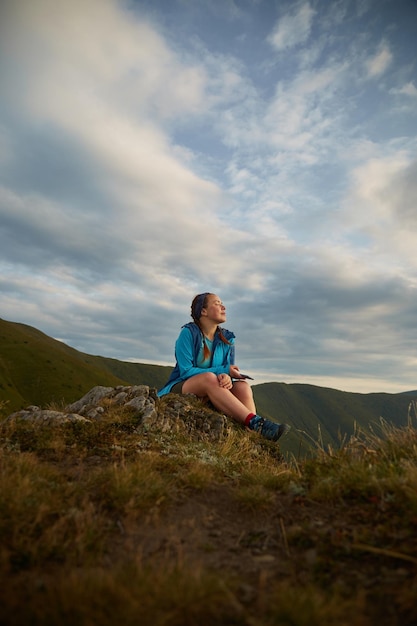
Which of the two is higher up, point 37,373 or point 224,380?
point 224,380

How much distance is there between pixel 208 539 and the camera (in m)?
3.89

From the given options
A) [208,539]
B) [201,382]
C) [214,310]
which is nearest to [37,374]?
[201,382]

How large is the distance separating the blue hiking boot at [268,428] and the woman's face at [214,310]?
9.37 feet

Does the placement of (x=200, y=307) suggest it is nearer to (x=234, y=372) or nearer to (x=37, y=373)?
(x=234, y=372)

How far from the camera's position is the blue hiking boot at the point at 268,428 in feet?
30.5

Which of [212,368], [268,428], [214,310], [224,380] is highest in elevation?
[214,310]

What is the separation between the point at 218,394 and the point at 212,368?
87cm

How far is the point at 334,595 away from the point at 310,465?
3.15 m

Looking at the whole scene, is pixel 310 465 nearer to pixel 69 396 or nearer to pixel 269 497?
pixel 269 497

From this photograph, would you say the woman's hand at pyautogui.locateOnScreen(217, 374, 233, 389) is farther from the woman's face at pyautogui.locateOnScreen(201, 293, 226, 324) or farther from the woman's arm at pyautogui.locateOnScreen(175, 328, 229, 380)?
the woman's face at pyautogui.locateOnScreen(201, 293, 226, 324)

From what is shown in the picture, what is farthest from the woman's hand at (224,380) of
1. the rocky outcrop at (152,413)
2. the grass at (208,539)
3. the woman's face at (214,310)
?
the grass at (208,539)

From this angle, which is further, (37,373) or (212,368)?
(37,373)

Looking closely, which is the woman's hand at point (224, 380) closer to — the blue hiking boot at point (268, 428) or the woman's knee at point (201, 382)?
the woman's knee at point (201, 382)

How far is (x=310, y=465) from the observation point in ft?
18.8
